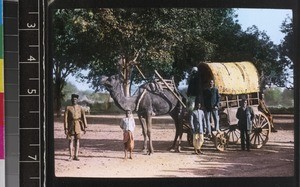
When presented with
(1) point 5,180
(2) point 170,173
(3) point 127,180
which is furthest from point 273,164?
(1) point 5,180

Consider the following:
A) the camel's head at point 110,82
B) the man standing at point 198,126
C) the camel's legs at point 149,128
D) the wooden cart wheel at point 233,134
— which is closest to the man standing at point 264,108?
the wooden cart wheel at point 233,134

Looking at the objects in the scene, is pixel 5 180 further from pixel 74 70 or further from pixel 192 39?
pixel 192 39

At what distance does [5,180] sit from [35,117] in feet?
0.83

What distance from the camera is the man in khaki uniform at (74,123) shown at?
1782 millimetres

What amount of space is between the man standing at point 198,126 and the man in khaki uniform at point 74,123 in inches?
16.4

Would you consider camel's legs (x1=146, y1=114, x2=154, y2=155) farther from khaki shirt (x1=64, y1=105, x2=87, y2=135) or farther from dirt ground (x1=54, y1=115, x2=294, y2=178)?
khaki shirt (x1=64, y1=105, x2=87, y2=135)

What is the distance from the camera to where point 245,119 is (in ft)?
6.01

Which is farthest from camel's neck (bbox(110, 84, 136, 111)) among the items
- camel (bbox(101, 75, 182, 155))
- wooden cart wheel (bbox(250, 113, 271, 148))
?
wooden cart wheel (bbox(250, 113, 271, 148))

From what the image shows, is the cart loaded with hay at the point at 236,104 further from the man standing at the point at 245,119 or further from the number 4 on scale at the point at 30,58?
the number 4 on scale at the point at 30,58

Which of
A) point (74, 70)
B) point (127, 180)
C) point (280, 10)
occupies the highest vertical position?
point (280, 10)

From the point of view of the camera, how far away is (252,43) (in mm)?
1805

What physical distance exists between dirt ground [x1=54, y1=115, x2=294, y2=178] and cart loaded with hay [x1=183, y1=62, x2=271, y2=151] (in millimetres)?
33

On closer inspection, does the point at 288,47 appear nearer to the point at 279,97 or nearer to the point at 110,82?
the point at 279,97

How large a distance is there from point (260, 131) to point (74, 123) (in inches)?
28.1
